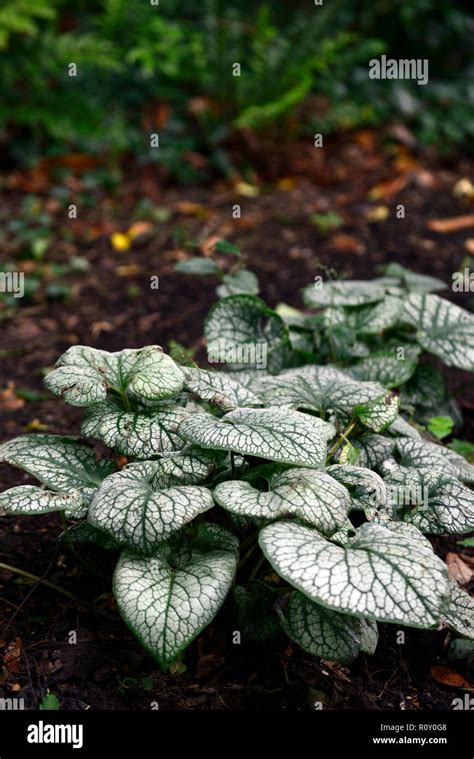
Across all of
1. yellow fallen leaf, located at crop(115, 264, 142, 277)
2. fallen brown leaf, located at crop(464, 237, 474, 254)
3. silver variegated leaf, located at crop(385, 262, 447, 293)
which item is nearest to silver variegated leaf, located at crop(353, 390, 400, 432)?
silver variegated leaf, located at crop(385, 262, 447, 293)

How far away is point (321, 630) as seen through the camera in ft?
8.06

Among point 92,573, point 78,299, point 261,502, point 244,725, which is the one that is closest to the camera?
point 261,502

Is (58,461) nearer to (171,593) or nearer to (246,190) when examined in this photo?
(171,593)

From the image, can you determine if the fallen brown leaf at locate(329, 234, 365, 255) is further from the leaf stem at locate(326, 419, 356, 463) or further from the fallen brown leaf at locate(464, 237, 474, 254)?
the leaf stem at locate(326, 419, 356, 463)

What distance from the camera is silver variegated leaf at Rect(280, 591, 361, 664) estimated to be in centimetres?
244

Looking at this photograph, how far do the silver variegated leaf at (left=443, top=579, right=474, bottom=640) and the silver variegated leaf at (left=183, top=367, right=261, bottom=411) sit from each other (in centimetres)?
87

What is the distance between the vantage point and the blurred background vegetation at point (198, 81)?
21.6ft

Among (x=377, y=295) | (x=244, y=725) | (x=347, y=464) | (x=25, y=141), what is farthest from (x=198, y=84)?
(x=244, y=725)

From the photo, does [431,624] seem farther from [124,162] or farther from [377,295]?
[124,162]

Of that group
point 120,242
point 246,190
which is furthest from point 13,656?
point 246,190

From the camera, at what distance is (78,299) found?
529 centimetres

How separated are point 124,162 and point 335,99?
1889 mm

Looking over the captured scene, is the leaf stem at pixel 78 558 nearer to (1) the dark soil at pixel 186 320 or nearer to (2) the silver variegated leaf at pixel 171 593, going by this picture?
(1) the dark soil at pixel 186 320

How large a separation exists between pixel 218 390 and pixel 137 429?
12.7 inches
